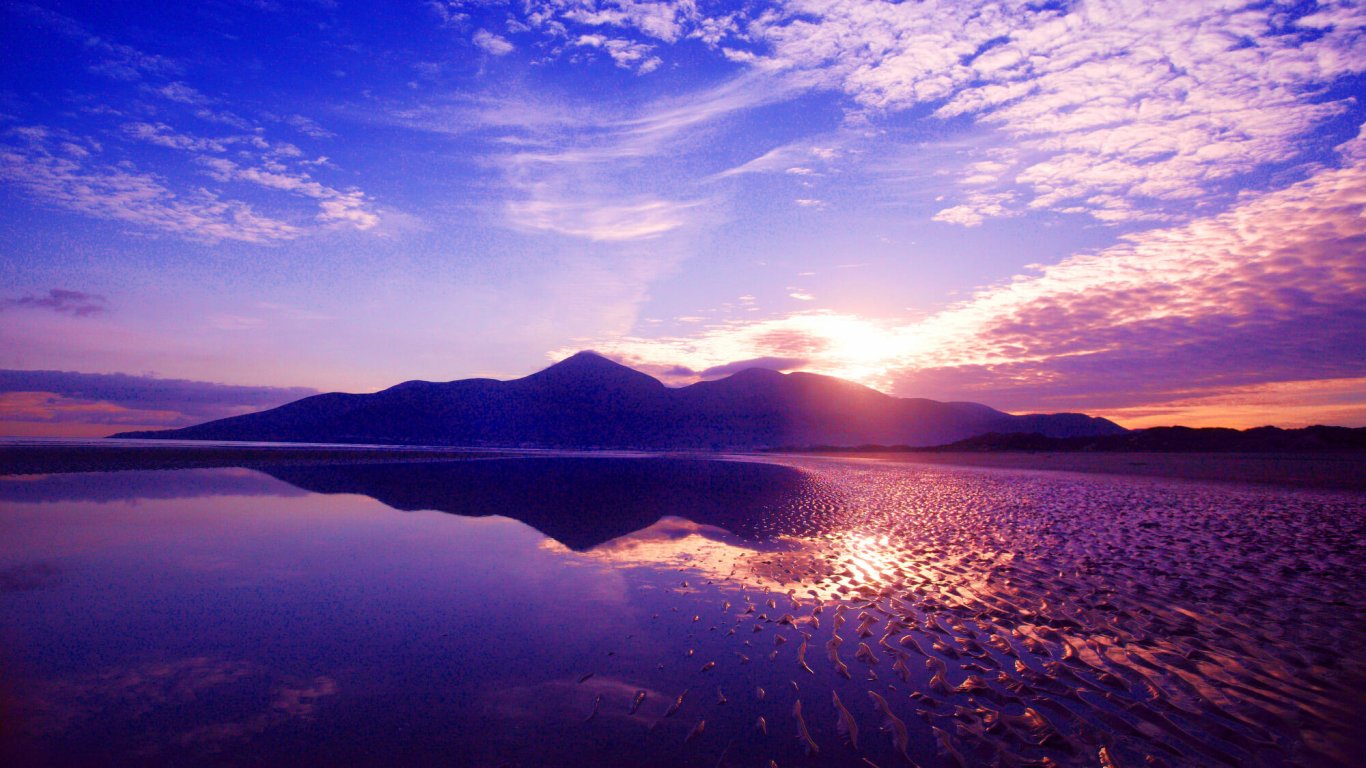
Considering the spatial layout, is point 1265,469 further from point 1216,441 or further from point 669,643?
point 669,643

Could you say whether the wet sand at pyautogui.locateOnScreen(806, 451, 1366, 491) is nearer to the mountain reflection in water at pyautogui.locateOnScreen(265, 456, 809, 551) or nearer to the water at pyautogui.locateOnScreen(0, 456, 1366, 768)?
the water at pyautogui.locateOnScreen(0, 456, 1366, 768)

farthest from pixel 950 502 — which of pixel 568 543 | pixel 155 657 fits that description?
A: pixel 155 657

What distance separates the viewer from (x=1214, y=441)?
65562mm

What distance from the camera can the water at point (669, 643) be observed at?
5.84 m

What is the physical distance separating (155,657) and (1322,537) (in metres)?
25.6

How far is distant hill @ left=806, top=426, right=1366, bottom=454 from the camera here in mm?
54469

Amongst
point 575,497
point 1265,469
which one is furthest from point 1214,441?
point 575,497

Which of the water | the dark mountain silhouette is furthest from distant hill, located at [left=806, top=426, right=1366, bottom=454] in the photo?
the water

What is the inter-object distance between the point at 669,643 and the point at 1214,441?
81.4m

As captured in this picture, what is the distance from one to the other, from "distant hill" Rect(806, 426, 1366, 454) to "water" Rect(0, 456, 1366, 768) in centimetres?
5292

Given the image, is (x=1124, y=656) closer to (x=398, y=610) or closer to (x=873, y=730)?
(x=873, y=730)

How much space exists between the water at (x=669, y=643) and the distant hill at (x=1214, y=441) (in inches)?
2083

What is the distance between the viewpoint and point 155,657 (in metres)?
7.86

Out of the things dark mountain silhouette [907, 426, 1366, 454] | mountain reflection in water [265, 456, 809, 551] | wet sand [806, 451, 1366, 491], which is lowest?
mountain reflection in water [265, 456, 809, 551]
